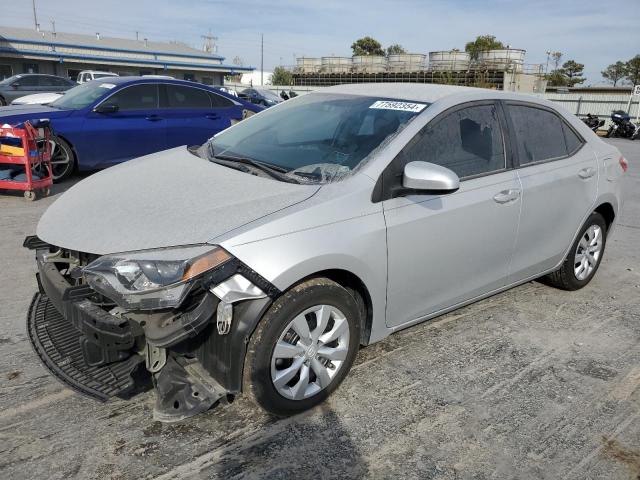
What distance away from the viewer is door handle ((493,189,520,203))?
3527mm

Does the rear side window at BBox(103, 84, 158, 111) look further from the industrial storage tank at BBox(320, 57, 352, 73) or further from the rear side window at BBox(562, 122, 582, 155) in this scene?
the industrial storage tank at BBox(320, 57, 352, 73)

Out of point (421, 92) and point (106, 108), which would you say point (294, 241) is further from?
point (106, 108)

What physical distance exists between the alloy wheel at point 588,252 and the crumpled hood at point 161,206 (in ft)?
9.29

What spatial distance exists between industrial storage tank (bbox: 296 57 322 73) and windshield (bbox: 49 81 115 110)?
61448 mm

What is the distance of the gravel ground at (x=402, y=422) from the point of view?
2500 millimetres

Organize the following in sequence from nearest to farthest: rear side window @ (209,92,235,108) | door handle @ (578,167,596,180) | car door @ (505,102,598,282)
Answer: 1. car door @ (505,102,598,282)
2. door handle @ (578,167,596,180)
3. rear side window @ (209,92,235,108)

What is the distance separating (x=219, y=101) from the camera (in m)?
9.37

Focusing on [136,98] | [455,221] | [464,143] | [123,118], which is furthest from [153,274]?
[136,98]

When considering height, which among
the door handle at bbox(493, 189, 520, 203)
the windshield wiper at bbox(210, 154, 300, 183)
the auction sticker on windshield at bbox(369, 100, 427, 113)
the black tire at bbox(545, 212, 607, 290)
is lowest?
the black tire at bbox(545, 212, 607, 290)

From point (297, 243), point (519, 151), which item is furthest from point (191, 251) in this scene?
point (519, 151)

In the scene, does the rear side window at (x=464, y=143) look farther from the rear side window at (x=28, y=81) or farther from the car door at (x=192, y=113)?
the rear side window at (x=28, y=81)

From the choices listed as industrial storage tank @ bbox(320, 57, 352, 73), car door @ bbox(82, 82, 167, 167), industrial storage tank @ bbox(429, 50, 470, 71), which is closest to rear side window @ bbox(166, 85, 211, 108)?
car door @ bbox(82, 82, 167, 167)

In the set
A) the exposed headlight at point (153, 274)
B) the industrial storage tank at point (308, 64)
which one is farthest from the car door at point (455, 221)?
the industrial storage tank at point (308, 64)

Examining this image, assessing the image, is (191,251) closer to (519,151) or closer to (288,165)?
(288,165)
